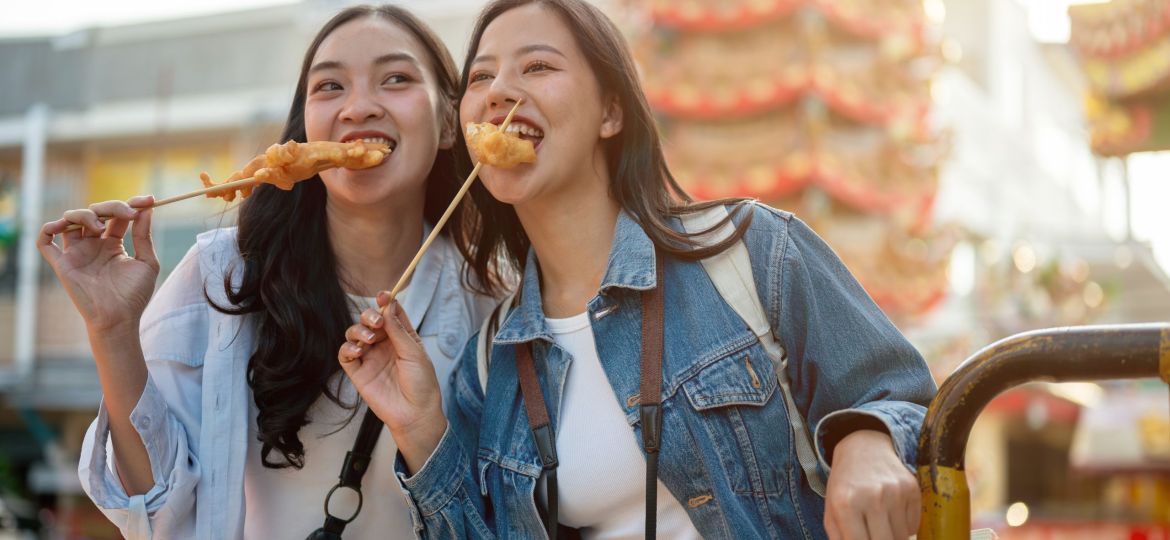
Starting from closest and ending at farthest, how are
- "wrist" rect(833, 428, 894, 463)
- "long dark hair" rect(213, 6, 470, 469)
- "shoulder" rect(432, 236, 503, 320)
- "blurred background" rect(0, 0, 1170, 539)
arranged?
"wrist" rect(833, 428, 894, 463) < "long dark hair" rect(213, 6, 470, 469) < "shoulder" rect(432, 236, 503, 320) < "blurred background" rect(0, 0, 1170, 539)

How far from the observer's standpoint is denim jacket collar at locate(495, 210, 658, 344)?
246 centimetres

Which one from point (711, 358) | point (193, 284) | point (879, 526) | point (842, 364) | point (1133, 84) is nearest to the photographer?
point (879, 526)

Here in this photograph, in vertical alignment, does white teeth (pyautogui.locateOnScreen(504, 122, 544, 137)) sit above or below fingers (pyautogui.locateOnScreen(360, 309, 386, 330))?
above

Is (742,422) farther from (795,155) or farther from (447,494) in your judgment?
(795,155)

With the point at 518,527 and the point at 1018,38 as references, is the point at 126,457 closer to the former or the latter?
the point at 518,527

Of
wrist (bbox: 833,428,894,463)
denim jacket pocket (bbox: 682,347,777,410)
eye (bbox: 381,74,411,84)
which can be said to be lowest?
wrist (bbox: 833,428,894,463)

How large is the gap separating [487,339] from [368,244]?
→ 52cm

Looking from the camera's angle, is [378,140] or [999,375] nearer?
[999,375]

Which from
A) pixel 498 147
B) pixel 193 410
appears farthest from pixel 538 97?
pixel 193 410

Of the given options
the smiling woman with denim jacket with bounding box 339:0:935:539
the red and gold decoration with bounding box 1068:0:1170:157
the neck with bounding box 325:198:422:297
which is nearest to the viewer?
the smiling woman with denim jacket with bounding box 339:0:935:539

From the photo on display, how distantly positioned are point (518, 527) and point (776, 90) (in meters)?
11.4

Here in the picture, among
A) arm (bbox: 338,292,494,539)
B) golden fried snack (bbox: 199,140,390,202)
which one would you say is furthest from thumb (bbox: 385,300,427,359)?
golden fried snack (bbox: 199,140,390,202)

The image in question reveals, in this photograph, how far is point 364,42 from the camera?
2943 millimetres

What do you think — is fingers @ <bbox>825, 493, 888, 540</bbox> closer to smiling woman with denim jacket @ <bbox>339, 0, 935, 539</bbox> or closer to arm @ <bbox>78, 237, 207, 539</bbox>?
smiling woman with denim jacket @ <bbox>339, 0, 935, 539</bbox>
